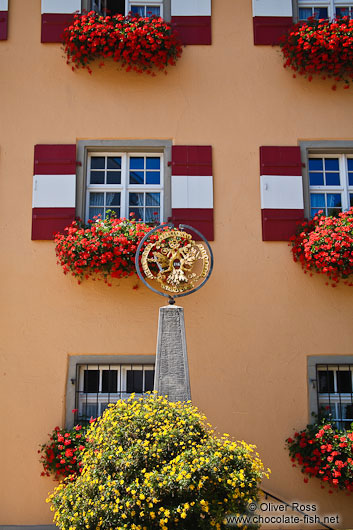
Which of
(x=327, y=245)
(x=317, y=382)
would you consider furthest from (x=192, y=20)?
(x=317, y=382)

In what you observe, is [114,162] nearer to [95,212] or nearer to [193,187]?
[95,212]

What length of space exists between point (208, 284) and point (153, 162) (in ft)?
5.27

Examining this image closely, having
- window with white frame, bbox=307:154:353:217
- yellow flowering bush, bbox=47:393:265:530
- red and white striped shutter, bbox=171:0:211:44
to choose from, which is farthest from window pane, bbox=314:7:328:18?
yellow flowering bush, bbox=47:393:265:530

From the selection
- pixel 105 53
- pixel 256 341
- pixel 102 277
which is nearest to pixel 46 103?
pixel 105 53

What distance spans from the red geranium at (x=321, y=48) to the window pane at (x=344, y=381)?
10.6ft

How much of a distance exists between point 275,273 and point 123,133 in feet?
7.60

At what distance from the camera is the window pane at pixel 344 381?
6.43 metres

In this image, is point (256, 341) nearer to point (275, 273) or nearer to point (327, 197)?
point (275, 273)

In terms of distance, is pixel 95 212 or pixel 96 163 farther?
pixel 96 163

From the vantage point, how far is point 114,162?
6.98m

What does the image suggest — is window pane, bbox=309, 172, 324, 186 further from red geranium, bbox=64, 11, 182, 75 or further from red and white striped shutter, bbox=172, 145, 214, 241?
red geranium, bbox=64, 11, 182, 75

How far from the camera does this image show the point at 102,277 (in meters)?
6.46

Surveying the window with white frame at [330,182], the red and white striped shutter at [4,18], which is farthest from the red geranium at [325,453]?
the red and white striped shutter at [4,18]

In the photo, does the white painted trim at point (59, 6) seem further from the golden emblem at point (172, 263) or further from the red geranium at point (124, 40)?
the golden emblem at point (172, 263)
